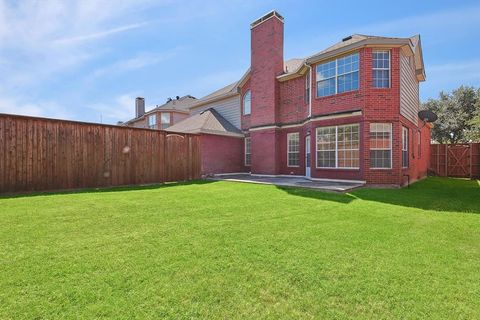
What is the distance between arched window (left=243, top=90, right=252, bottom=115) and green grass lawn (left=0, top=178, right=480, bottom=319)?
41.9ft

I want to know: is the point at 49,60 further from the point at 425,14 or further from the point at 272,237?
the point at 425,14

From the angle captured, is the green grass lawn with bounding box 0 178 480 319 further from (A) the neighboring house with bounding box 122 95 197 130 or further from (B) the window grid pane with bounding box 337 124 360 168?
(A) the neighboring house with bounding box 122 95 197 130

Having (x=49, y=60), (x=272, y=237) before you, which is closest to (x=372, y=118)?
(x=272, y=237)

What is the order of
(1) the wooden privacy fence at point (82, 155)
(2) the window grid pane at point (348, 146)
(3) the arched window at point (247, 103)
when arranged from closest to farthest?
(1) the wooden privacy fence at point (82, 155), (2) the window grid pane at point (348, 146), (3) the arched window at point (247, 103)

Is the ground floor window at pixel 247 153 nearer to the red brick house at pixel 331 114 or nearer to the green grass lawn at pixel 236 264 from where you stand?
the red brick house at pixel 331 114

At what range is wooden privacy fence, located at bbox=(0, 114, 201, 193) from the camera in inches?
330

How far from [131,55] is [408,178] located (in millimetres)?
15660

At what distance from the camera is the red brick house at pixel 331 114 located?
10812mm

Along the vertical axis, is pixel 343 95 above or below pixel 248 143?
above

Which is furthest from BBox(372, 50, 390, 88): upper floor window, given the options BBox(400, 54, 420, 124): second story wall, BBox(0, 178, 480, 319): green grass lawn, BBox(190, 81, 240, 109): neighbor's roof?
BBox(190, 81, 240, 109): neighbor's roof

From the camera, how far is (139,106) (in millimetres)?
34562

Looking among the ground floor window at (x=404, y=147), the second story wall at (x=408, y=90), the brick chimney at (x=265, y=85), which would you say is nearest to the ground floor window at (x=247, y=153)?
the brick chimney at (x=265, y=85)

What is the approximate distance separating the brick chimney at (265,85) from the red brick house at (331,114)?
62 mm

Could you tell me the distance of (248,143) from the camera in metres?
18.1
